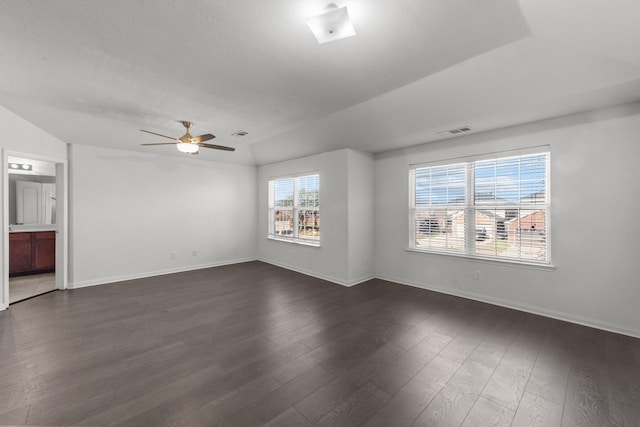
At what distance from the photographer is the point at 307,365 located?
2.35 m

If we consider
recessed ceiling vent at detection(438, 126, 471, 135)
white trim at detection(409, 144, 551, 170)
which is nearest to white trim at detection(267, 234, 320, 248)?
white trim at detection(409, 144, 551, 170)

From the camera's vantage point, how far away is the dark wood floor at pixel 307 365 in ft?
5.90

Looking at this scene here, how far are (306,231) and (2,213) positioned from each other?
4551 millimetres

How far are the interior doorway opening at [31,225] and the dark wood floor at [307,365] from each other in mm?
1928

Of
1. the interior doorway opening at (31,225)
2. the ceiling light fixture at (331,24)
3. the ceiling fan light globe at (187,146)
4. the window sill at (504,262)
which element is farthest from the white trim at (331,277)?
the interior doorway opening at (31,225)

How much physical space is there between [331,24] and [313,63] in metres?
0.64

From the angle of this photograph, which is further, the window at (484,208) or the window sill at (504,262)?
the window at (484,208)

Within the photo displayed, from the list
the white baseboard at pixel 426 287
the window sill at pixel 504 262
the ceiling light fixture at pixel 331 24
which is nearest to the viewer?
the ceiling light fixture at pixel 331 24

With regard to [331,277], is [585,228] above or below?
above

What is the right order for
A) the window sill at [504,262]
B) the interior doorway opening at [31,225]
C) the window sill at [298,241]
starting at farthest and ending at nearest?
the window sill at [298,241], the interior doorway opening at [31,225], the window sill at [504,262]

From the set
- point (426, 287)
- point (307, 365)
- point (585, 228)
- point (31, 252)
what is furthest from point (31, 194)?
point (585, 228)

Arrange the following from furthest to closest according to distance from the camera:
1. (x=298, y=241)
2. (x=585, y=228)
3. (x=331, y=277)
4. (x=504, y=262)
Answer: (x=298, y=241) → (x=331, y=277) → (x=504, y=262) → (x=585, y=228)

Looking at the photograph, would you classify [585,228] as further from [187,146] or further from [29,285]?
[29,285]

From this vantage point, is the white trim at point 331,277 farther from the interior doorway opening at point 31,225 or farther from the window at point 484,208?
the interior doorway opening at point 31,225
